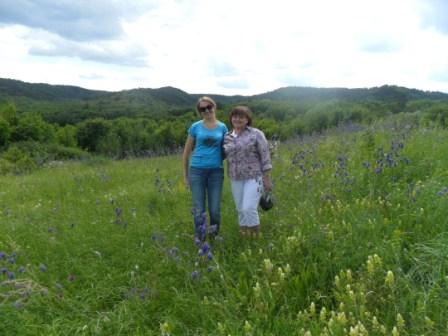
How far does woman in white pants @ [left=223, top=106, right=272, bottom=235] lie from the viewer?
147 inches

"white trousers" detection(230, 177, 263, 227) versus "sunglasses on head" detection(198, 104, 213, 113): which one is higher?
"sunglasses on head" detection(198, 104, 213, 113)

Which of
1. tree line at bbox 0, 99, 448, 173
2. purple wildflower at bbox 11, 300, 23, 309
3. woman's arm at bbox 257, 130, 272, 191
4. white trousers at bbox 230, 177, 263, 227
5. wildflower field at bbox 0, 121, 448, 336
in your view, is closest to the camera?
wildflower field at bbox 0, 121, 448, 336

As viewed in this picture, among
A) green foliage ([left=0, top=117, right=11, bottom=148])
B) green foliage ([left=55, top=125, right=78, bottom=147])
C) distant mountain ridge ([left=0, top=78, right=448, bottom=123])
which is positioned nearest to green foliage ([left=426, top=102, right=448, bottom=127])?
distant mountain ridge ([left=0, top=78, right=448, bottom=123])

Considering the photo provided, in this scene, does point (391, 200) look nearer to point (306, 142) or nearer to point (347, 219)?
point (347, 219)

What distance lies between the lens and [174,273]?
123 inches

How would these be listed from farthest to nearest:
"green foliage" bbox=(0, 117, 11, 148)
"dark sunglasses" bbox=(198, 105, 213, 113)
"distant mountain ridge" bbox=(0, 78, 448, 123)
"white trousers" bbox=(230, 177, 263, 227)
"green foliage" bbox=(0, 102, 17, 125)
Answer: "distant mountain ridge" bbox=(0, 78, 448, 123), "green foliage" bbox=(0, 102, 17, 125), "green foliage" bbox=(0, 117, 11, 148), "dark sunglasses" bbox=(198, 105, 213, 113), "white trousers" bbox=(230, 177, 263, 227)

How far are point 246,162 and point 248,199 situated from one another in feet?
1.33

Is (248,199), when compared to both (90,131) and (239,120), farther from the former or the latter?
(90,131)

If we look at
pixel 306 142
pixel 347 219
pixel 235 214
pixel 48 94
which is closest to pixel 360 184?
pixel 347 219

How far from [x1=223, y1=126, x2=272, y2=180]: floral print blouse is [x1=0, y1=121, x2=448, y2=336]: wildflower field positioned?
0.58 m

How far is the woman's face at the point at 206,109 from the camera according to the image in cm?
398

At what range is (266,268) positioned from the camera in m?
2.71

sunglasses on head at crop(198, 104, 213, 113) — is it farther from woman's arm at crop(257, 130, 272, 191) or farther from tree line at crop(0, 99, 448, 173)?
tree line at crop(0, 99, 448, 173)

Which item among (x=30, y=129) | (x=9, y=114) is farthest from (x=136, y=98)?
(x=9, y=114)
